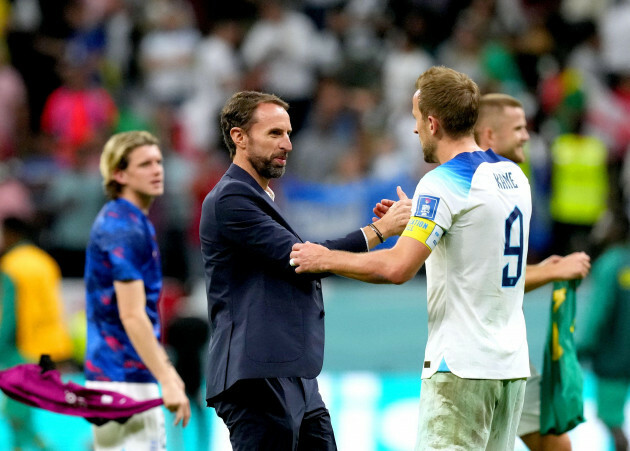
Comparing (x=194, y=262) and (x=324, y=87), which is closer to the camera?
(x=194, y=262)

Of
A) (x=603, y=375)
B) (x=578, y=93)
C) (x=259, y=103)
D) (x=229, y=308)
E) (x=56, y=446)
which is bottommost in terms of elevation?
(x=56, y=446)

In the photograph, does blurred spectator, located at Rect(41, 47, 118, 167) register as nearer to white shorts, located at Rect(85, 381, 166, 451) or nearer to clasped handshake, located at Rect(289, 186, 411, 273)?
white shorts, located at Rect(85, 381, 166, 451)

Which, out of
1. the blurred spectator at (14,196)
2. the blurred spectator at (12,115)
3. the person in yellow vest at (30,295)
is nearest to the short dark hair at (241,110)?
the person in yellow vest at (30,295)

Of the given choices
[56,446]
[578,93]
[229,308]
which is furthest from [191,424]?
[578,93]

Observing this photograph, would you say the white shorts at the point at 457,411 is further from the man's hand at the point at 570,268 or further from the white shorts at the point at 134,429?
the white shorts at the point at 134,429

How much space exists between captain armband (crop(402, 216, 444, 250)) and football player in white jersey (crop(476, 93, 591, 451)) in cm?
125

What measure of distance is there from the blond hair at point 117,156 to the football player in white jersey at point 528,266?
78.3 inches

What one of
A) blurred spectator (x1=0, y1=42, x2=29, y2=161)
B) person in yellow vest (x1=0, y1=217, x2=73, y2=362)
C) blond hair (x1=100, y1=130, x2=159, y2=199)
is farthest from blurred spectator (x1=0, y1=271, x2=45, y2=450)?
blurred spectator (x1=0, y1=42, x2=29, y2=161)

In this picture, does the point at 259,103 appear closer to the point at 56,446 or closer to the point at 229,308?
the point at 229,308

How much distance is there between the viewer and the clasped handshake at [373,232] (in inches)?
189

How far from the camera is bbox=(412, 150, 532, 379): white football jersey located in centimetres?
471

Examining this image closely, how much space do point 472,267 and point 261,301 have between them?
3.27 feet

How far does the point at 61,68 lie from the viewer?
1536 centimetres

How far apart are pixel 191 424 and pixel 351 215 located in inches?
168
